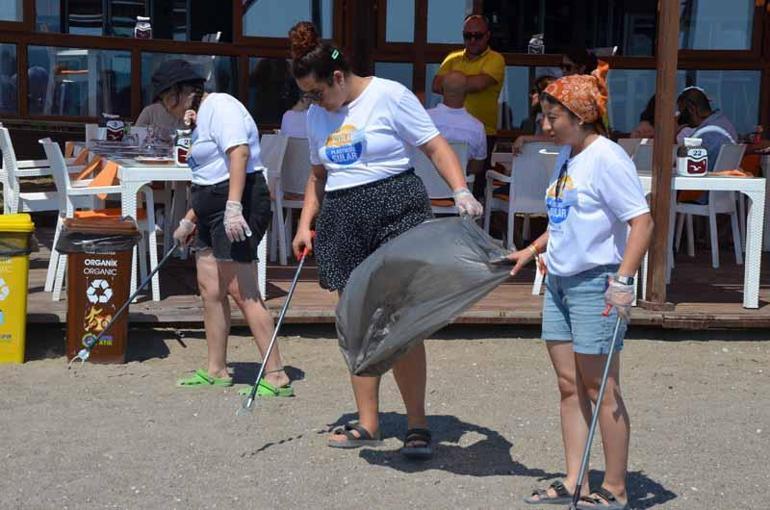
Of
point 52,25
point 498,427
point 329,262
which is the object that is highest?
point 52,25

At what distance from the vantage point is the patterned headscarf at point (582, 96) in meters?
4.11

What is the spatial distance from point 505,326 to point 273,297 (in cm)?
137

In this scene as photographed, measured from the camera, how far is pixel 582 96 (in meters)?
4.12

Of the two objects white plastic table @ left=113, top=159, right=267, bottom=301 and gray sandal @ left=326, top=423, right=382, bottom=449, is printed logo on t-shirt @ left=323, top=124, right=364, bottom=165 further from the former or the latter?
white plastic table @ left=113, top=159, right=267, bottom=301

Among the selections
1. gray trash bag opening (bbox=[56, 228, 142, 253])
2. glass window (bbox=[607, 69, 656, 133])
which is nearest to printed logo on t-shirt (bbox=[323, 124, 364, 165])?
gray trash bag opening (bbox=[56, 228, 142, 253])

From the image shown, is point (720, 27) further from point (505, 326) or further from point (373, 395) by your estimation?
point (373, 395)

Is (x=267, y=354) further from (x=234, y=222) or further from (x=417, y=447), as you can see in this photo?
(x=417, y=447)

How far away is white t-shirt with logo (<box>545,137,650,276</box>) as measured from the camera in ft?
13.3

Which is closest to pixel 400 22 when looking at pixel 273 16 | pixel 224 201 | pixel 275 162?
pixel 273 16

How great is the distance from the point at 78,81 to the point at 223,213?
547 cm

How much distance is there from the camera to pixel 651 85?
11.3 metres

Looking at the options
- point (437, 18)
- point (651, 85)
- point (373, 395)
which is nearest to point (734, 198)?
point (651, 85)

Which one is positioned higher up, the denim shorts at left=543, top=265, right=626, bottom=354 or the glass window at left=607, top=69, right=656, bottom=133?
the glass window at left=607, top=69, right=656, bottom=133

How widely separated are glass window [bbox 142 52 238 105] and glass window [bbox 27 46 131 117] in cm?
14
